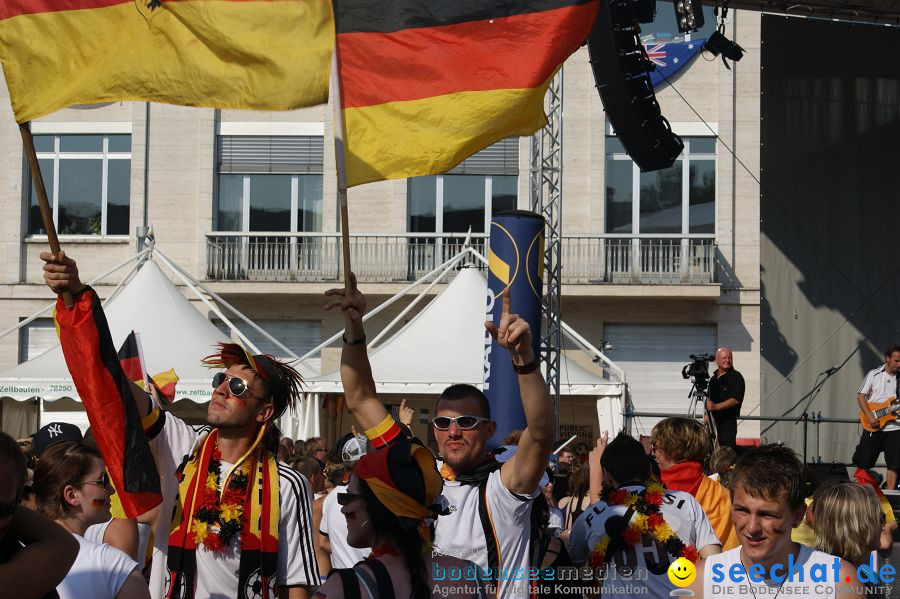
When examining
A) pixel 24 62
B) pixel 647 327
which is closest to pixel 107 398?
pixel 24 62

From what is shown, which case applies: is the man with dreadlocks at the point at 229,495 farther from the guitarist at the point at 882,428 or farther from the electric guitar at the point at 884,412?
the electric guitar at the point at 884,412

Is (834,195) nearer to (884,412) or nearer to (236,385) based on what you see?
(884,412)

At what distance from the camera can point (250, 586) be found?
15.0 ft

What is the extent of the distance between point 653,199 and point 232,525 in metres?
23.1

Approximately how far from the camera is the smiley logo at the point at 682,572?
441 centimetres

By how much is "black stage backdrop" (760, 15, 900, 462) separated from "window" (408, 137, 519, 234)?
20.7 feet

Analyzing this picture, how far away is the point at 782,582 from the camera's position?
391 cm

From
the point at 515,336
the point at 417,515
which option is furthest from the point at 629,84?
the point at 417,515

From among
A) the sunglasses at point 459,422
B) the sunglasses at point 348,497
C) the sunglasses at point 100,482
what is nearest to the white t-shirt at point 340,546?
the sunglasses at point 459,422

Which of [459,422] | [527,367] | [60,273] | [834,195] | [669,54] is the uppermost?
[669,54]

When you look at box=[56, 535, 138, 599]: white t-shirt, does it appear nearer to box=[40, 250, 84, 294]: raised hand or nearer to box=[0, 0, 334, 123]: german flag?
box=[40, 250, 84, 294]: raised hand

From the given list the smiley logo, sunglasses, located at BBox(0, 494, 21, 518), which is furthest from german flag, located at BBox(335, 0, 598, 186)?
sunglasses, located at BBox(0, 494, 21, 518)

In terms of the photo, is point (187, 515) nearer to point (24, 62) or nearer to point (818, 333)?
point (24, 62)

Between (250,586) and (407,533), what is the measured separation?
142cm
